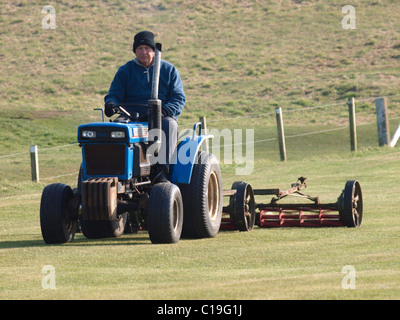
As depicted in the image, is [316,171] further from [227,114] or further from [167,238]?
[227,114]

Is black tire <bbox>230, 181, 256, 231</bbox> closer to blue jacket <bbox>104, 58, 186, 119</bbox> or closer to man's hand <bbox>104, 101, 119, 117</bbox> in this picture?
blue jacket <bbox>104, 58, 186, 119</bbox>

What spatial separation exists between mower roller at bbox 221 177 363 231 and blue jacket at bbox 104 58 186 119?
145 cm

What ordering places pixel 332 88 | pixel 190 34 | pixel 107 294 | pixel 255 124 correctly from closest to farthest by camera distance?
1. pixel 107 294
2. pixel 255 124
3. pixel 332 88
4. pixel 190 34

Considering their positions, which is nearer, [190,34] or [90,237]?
[90,237]

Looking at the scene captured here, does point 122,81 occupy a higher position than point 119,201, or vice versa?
point 122,81

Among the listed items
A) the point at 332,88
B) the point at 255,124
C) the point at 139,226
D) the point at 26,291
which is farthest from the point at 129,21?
the point at 26,291

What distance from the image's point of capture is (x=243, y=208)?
10.8 m

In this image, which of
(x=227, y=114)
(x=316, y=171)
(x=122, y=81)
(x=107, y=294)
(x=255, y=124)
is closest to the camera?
(x=107, y=294)

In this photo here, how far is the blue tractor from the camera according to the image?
9312 mm

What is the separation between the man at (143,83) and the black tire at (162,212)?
930 mm

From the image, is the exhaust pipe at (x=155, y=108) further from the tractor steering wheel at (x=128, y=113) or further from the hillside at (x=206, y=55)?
the hillside at (x=206, y=55)

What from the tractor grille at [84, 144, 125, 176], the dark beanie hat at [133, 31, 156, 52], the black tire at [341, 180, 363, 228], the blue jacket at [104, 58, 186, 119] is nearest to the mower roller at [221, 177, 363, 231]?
the black tire at [341, 180, 363, 228]

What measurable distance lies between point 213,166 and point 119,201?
1.46 m

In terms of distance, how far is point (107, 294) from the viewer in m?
6.66
